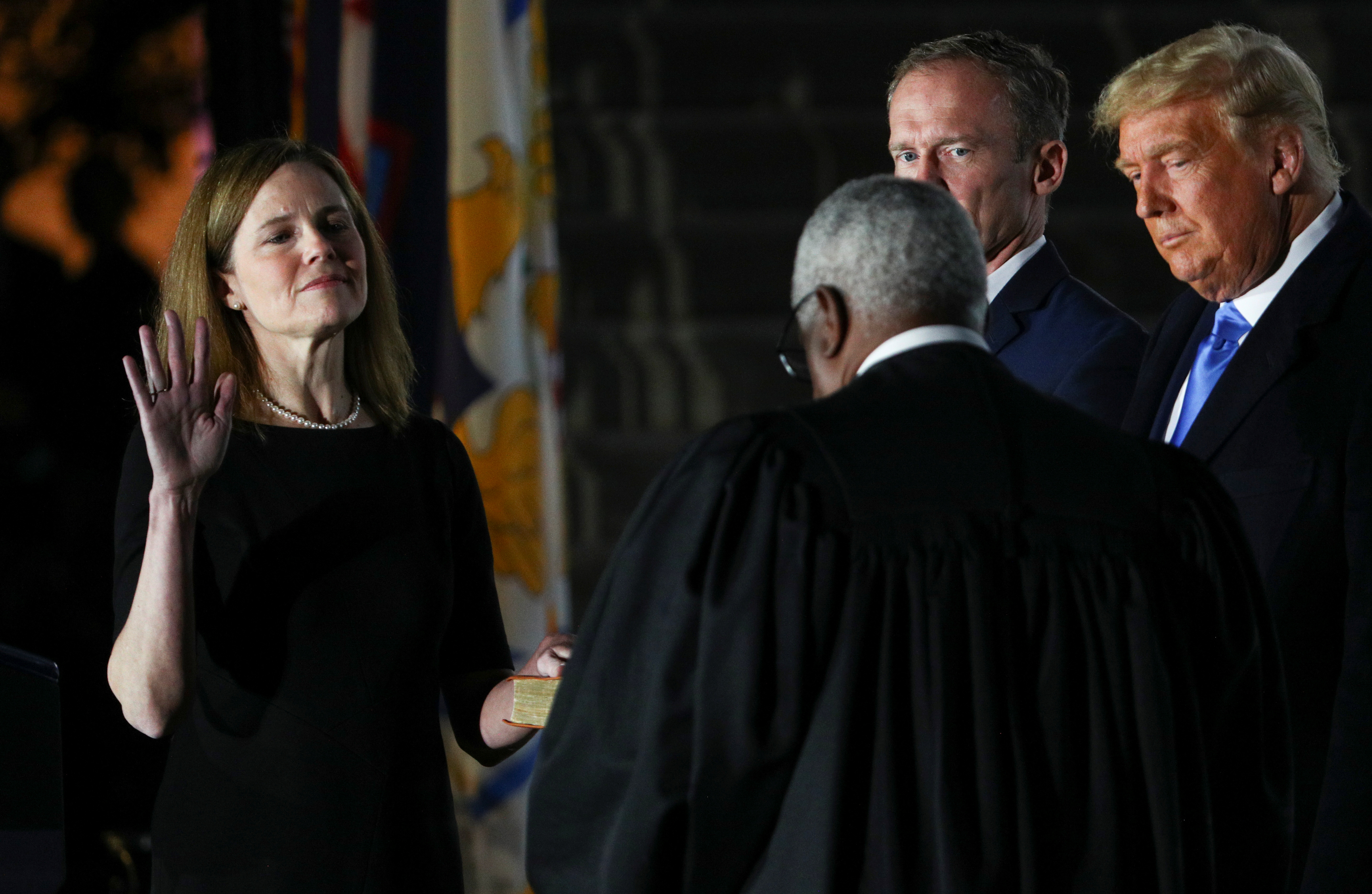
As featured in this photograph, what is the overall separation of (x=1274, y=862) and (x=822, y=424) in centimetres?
58

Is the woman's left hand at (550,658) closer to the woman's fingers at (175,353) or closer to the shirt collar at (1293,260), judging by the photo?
the woman's fingers at (175,353)

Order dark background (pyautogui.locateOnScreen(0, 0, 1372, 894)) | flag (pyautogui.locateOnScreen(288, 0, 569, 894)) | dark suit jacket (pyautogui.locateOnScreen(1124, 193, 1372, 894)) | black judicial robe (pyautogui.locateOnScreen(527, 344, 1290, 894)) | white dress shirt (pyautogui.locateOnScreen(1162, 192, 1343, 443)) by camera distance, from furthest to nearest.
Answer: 1. dark background (pyautogui.locateOnScreen(0, 0, 1372, 894))
2. flag (pyautogui.locateOnScreen(288, 0, 569, 894))
3. white dress shirt (pyautogui.locateOnScreen(1162, 192, 1343, 443))
4. dark suit jacket (pyautogui.locateOnScreen(1124, 193, 1372, 894))
5. black judicial robe (pyautogui.locateOnScreen(527, 344, 1290, 894))

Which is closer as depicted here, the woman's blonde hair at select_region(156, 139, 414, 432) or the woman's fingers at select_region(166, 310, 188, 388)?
the woman's fingers at select_region(166, 310, 188, 388)

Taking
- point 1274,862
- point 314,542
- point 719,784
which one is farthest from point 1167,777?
point 314,542

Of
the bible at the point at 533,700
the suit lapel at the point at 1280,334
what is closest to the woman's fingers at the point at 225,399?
the bible at the point at 533,700

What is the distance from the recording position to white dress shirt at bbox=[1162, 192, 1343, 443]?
1687 millimetres

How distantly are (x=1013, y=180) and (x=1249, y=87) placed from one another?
1.35ft

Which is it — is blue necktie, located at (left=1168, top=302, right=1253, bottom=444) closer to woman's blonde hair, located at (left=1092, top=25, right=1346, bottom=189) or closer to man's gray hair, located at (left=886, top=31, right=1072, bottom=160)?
woman's blonde hair, located at (left=1092, top=25, right=1346, bottom=189)

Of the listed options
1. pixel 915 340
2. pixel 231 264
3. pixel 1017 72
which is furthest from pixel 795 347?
pixel 1017 72

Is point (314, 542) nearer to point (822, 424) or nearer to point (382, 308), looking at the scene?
point (382, 308)

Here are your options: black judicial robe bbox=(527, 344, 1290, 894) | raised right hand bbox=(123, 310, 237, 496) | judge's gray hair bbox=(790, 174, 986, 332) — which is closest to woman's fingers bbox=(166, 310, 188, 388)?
raised right hand bbox=(123, 310, 237, 496)

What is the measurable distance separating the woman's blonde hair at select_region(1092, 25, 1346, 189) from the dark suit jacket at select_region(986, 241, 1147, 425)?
32cm

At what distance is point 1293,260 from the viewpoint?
1.69 metres

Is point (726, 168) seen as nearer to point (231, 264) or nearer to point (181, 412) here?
point (231, 264)
